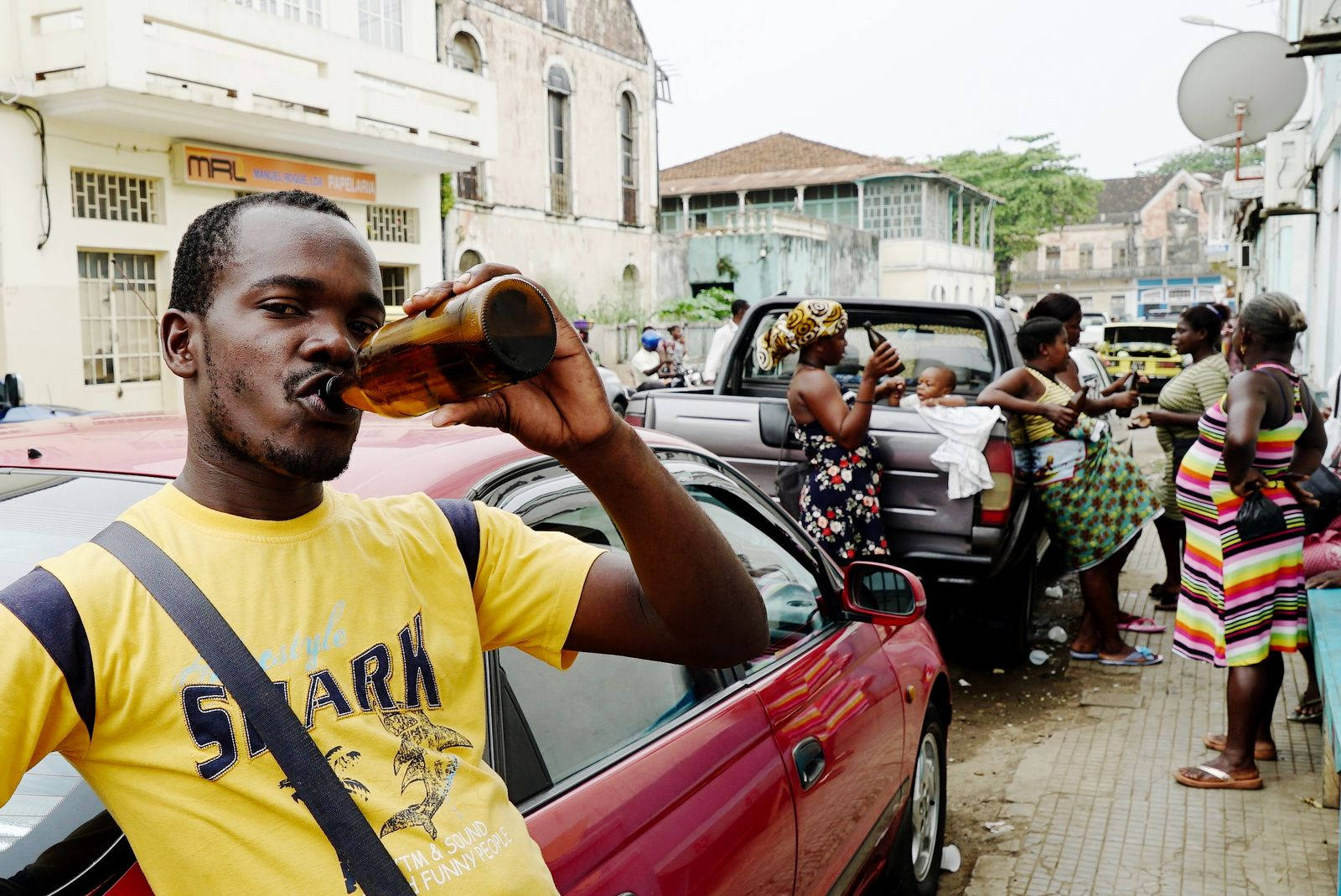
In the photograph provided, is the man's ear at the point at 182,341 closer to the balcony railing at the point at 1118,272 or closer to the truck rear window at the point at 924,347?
the truck rear window at the point at 924,347

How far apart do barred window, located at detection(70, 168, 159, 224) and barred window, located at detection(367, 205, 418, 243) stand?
3.66 m

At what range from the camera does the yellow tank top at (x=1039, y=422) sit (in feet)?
19.5

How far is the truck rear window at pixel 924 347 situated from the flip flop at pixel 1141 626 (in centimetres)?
167

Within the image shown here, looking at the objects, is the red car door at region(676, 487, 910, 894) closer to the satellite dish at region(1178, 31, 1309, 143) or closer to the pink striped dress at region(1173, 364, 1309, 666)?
the pink striped dress at region(1173, 364, 1309, 666)

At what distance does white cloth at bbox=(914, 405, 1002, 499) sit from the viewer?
542 centimetres

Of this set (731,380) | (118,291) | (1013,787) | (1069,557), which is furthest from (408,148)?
(1013,787)

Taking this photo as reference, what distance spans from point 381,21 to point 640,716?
703 inches

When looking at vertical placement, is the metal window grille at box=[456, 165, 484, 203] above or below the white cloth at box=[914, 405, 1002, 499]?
above

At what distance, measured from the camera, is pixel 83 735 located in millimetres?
1157

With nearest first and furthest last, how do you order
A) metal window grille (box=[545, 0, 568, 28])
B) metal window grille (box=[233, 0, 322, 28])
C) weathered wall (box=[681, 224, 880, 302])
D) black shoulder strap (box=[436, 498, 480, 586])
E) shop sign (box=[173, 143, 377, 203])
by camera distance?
1. black shoulder strap (box=[436, 498, 480, 586])
2. shop sign (box=[173, 143, 377, 203])
3. metal window grille (box=[233, 0, 322, 28])
4. metal window grille (box=[545, 0, 568, 28])
5. weathered wall (box=[681, 224, 880, 302])

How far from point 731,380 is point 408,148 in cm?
1085

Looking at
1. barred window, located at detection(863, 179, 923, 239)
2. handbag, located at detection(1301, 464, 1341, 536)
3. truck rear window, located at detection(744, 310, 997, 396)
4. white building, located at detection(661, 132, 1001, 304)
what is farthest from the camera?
barred window, located at detection(863, 179, 923, 239)

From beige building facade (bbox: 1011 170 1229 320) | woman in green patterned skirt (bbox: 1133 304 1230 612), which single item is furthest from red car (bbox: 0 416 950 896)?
beige building facade (bbox: 1011 170 1229 320)

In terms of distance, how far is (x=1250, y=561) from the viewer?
4.41 m
